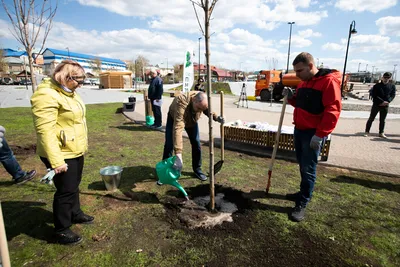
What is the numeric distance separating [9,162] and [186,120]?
2.85m

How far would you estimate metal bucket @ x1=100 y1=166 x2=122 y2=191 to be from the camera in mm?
3373

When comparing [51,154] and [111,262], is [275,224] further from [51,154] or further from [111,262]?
[51,154]

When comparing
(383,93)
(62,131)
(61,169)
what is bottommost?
(61,169)

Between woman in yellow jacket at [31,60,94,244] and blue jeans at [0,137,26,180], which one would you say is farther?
blue jeans at [0,137,26,180]

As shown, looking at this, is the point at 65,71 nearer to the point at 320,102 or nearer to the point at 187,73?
the point at 320,102

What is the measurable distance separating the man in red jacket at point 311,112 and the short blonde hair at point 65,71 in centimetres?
245

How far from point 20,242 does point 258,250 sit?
250 centimetres

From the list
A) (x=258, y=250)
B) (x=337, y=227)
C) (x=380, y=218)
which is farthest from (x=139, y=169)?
(x=380, y=218)

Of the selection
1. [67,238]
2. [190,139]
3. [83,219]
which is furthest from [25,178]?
[190,139]

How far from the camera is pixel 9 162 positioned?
3.51m

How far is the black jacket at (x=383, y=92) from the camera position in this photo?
21.4ft

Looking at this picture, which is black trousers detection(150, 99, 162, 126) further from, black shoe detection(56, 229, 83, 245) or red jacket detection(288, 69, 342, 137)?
black shoe detection(56, 229, 83, 245)

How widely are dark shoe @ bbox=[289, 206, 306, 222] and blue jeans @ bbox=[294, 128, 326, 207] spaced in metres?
0.06

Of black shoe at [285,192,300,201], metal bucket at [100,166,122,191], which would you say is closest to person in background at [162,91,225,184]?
metal bucket at [100,166,122,191]
